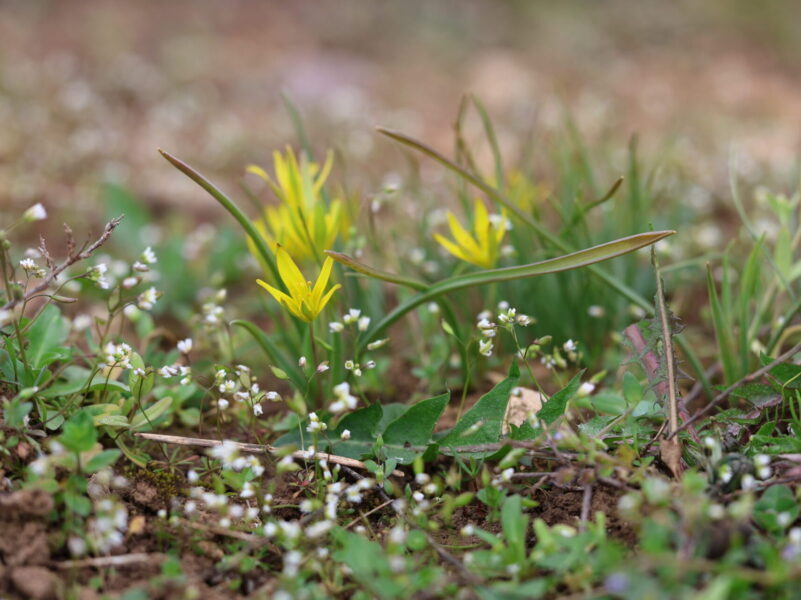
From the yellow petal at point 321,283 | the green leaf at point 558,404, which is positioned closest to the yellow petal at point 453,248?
the yellow petal at point 321,283

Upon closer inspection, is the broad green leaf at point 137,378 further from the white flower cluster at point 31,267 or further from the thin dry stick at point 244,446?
the white flower cluster at point 31,267

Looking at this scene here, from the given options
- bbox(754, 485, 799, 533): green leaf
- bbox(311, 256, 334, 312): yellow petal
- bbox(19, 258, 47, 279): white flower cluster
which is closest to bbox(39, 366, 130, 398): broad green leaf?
bbox(19, 258, 47, 279): white flower cluster

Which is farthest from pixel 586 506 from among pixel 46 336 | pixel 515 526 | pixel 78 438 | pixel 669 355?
pixel 46 336

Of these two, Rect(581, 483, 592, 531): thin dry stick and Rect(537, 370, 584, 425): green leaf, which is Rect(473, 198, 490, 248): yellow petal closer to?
Rect(537, 370, 584, 425): green leaf

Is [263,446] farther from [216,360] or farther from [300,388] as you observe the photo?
[216,360]

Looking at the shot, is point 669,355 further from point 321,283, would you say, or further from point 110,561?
point 110,561

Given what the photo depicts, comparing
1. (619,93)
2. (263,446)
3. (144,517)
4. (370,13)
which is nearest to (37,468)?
(144,517)

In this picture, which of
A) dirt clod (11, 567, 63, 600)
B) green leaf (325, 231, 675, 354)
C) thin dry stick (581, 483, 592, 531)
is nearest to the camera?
dirt clod (11, 567, 63, 600)
